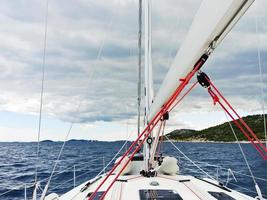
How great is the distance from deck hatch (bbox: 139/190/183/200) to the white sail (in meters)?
2.02

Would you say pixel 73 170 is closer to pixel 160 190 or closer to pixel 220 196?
pixel 160 190

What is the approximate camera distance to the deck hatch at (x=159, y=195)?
3837mm

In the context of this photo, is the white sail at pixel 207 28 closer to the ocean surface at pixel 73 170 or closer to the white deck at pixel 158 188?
the white deck at pixel 158 188

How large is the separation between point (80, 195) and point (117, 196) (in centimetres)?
80

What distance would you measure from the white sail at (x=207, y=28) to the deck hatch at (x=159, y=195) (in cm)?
202

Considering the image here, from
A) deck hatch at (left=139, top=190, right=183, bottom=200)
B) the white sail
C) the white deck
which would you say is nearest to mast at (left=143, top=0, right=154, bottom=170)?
the white deck

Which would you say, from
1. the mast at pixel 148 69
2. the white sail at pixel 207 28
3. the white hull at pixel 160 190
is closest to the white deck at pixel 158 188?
the white hull at pixel 160 190

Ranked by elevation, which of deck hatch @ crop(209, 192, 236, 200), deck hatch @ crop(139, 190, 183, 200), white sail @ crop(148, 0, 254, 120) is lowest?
deck hatch @ crop(209, 192, 236, 200)

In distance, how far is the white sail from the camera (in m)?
1.62

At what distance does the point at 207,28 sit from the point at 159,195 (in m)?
2.85

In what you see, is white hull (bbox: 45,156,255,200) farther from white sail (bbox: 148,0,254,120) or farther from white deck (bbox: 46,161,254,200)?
white sail (bbox: 148,0,254,120)

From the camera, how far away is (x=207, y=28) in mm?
1873

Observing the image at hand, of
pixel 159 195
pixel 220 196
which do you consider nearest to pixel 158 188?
pixel 159 195

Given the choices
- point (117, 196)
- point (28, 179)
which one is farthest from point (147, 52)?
point (28, 179)
